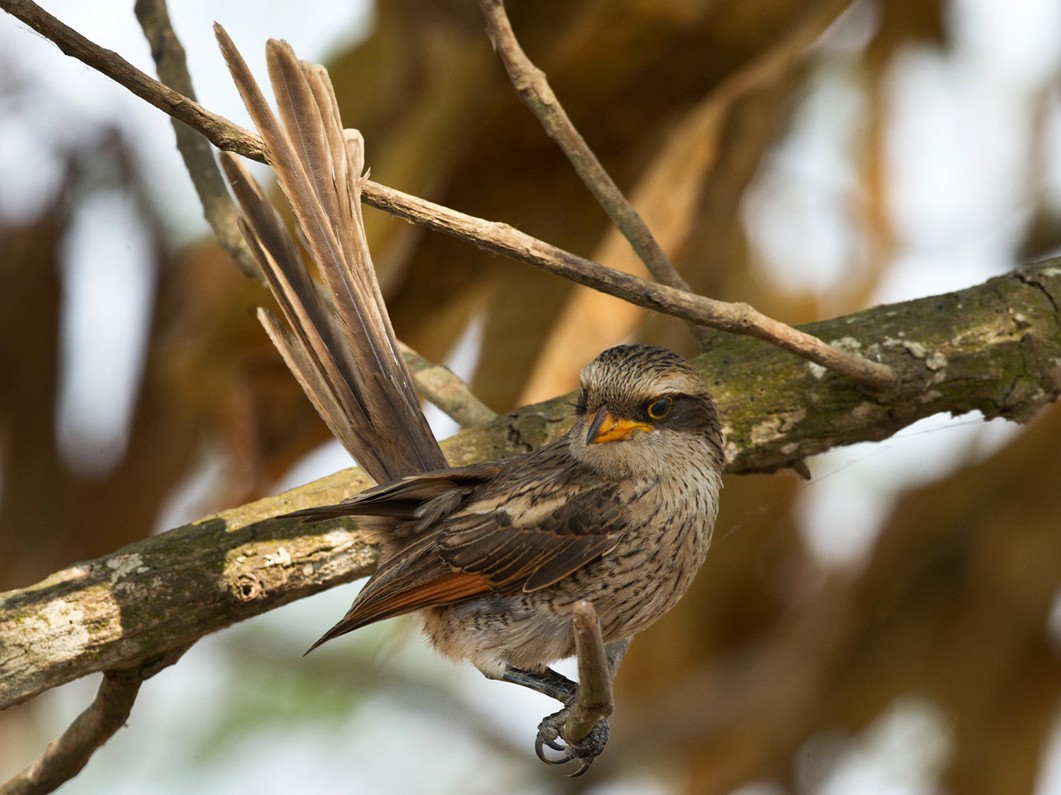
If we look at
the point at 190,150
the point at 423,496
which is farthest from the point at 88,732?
the point at 190,150

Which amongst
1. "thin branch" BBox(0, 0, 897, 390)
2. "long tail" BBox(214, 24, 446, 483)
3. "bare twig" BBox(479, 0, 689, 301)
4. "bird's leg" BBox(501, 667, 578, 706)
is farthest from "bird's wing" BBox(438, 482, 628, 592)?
"bare twig" BBox(479, 0, 689, 301)

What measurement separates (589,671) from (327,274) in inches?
58.4

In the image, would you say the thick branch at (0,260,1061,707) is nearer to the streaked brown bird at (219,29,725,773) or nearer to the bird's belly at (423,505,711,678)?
the streaked brown bird at (219,29,725,773)

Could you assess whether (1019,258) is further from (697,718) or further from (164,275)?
(164,275)

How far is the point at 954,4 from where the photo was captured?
19.0 feet

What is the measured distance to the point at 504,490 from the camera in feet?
10.9

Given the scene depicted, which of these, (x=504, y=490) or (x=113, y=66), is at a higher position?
(x=113, y=66)

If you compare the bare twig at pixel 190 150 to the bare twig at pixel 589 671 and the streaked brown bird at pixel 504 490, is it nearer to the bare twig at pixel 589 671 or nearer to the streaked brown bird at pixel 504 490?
the streaked brown bird at pixel 504 490

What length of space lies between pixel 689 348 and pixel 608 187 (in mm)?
1152

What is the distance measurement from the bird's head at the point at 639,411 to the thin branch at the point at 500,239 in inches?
7.8

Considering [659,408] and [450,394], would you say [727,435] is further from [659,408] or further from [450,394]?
[450,394]

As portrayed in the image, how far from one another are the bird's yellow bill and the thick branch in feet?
1.46

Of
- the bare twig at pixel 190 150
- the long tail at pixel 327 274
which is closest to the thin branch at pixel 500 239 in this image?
the long tail at pixel 327 274

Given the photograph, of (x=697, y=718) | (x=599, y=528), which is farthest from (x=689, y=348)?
Result: (x=697, y=718)
